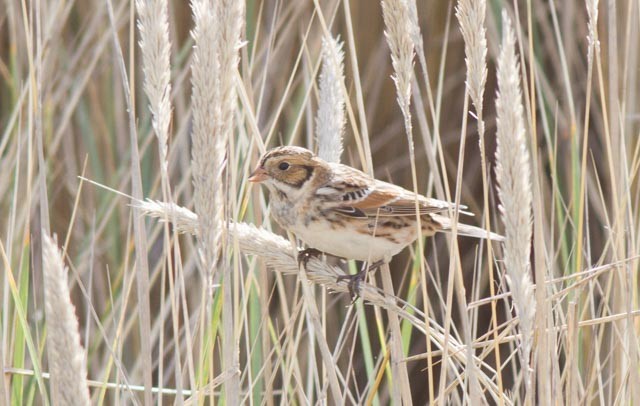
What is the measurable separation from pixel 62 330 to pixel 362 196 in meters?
1.56

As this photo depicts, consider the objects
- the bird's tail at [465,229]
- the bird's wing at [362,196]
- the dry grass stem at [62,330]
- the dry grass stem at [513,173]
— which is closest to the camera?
the dry grass stem at [62,330]

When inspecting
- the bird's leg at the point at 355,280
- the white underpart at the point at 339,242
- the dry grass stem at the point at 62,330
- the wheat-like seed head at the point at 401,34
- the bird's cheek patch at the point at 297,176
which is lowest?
the bird's leg at the point at 355,280

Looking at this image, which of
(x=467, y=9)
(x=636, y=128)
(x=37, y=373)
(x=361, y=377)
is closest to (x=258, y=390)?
(x=37, y=373)

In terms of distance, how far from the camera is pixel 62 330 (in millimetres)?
815

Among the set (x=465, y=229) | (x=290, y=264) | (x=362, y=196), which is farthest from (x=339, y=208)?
(x=290, y=264)

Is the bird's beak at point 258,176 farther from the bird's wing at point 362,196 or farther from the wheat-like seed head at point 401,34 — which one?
the wheat-like seed head at point 401,34

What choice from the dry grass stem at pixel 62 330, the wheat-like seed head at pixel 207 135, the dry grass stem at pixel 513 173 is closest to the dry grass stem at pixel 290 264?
the wheat-like seed head at pixel 207 135

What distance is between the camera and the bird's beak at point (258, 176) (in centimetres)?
198

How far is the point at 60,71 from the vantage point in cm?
281

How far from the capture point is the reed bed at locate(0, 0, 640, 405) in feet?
5.04

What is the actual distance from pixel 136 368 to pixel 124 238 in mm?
489

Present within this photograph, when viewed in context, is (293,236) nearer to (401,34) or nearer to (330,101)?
(330,101)

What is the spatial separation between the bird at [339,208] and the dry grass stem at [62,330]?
1199mm

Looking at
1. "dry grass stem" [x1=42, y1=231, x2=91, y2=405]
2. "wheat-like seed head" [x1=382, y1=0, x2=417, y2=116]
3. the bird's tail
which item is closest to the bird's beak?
the bird's tail
